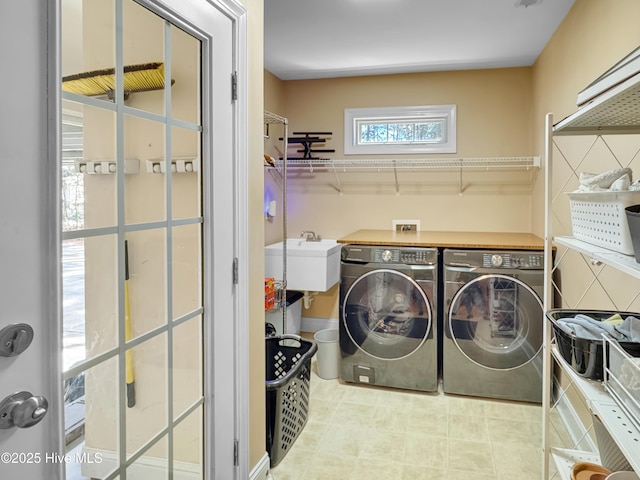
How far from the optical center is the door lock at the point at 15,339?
0.81 meters

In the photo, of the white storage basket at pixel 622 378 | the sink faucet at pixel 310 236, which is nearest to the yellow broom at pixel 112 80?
the white storage basket at pixel 622 378

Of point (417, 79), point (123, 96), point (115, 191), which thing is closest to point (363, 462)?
point (115, 191)

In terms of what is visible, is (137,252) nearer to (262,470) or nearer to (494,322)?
(262,470)

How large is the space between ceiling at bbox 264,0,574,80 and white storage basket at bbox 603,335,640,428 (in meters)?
1.99

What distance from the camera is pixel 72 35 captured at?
3.20 ft

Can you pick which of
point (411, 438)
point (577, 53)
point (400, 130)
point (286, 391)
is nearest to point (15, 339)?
point (286, 391)

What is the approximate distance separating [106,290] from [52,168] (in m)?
0.36

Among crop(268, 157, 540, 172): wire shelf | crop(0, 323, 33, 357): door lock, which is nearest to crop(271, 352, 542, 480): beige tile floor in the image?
crop(0, 323, 33, 357): door lock

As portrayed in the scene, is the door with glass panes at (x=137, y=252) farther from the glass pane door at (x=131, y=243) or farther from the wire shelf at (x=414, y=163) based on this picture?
the wire shelf at (x=414, y=163)

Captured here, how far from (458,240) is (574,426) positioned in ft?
4.16

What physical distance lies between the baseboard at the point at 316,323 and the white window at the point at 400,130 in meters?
1.51

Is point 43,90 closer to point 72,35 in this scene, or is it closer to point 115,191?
point 72,35

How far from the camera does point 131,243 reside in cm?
119

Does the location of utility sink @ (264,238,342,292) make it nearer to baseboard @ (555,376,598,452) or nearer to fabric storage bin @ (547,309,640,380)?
baseboard @ (555,376,598,452)
